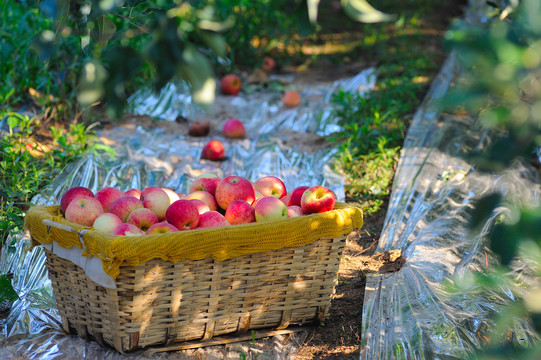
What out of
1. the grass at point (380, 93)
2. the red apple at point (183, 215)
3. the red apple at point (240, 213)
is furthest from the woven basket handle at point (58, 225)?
the grass at point (380, 93)

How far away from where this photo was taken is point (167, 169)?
12.1ft

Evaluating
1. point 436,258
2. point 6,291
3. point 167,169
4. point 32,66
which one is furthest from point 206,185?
point 32,66

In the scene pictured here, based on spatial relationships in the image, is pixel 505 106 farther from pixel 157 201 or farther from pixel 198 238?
pixel 157 201

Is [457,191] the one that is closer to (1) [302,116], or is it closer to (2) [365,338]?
(2) [365,338]

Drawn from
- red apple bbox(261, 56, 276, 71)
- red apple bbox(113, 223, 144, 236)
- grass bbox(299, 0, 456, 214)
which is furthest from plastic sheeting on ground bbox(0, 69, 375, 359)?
red apple bbox(261, 56, 276, 71)

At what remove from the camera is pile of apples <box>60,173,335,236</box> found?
2.09m

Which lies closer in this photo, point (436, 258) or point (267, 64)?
point (436, 258)

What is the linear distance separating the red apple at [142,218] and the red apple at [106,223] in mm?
58

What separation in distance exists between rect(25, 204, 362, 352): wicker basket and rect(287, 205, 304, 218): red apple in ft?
0.54

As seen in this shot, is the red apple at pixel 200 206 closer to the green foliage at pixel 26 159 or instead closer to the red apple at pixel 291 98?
the green foliage at pixel 26 159

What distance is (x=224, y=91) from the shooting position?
17.6 ft

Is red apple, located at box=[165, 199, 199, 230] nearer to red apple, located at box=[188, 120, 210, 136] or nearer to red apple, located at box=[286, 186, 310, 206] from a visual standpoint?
red apple, located at box=[286, 186, 310, 206]

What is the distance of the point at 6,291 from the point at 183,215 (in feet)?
2.81

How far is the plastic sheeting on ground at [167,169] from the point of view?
7.09 ft
